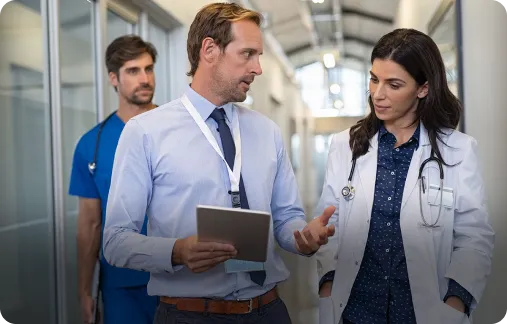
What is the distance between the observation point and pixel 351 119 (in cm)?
1401

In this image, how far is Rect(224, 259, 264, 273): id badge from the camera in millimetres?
1440

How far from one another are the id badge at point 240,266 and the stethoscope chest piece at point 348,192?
32cm

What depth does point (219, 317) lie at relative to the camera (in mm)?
1452

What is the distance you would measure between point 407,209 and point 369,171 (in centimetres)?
15

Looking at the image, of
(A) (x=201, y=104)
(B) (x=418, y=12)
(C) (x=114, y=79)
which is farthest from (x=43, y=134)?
(B) (x=418, y=12)

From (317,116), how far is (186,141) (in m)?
16.0

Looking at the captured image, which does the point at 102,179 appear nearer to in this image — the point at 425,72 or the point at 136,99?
the point at 136,99

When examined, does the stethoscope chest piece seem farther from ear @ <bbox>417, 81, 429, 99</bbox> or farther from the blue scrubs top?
the blue scrubs top

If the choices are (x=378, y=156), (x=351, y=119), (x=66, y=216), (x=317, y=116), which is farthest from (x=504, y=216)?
(x=317, y=116)

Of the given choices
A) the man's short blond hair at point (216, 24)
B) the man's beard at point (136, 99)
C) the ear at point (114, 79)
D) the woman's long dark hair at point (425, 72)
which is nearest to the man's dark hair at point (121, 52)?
the ear at point (114, 79)

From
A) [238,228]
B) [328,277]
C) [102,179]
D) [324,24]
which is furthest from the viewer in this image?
[324,24]

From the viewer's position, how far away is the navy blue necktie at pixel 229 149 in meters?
1.48

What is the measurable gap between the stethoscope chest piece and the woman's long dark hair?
9cm

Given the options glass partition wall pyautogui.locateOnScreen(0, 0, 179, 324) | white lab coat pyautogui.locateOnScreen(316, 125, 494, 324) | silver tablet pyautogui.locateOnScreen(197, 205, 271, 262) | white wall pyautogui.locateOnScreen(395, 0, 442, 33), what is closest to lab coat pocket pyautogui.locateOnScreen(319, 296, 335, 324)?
white lab coat pyautogui.locateOnScreen(316, 125, 494, 324)
